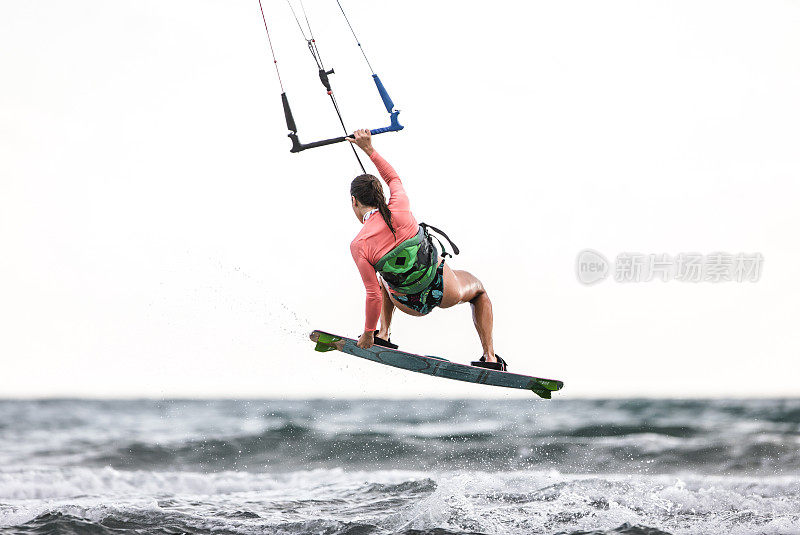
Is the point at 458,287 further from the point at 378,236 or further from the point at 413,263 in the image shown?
the point at 378,236

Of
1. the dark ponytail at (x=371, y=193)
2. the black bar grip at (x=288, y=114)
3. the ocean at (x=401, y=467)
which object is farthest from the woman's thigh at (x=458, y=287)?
the ocean at (x=401, y=467)

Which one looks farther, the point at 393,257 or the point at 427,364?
the point at 427,364

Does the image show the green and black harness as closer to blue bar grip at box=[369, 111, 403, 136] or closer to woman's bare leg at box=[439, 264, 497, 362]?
woman's bare leg at box=[439, 264, 497, 362]

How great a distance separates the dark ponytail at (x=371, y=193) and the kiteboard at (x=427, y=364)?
1417mm

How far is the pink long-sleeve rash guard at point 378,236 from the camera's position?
648 cm

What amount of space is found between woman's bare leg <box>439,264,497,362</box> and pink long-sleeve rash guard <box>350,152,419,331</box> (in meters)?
0.67

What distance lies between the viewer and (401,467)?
1408cm

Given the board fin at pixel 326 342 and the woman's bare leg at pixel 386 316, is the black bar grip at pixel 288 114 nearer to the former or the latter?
the woman's bare leg at pixel 386 316

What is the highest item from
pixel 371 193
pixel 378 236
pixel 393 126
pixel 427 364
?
pixel 393 126

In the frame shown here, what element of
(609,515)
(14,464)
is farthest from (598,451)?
(14,464)

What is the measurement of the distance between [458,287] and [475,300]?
1.16 ft

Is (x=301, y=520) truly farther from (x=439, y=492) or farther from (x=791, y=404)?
(x=791, y=404)

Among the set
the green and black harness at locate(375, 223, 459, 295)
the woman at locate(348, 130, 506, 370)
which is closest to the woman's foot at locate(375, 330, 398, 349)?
the woman at locate(348, 130, 506, 370)

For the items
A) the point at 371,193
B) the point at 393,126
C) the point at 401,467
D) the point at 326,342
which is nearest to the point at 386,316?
the point at 326,342
